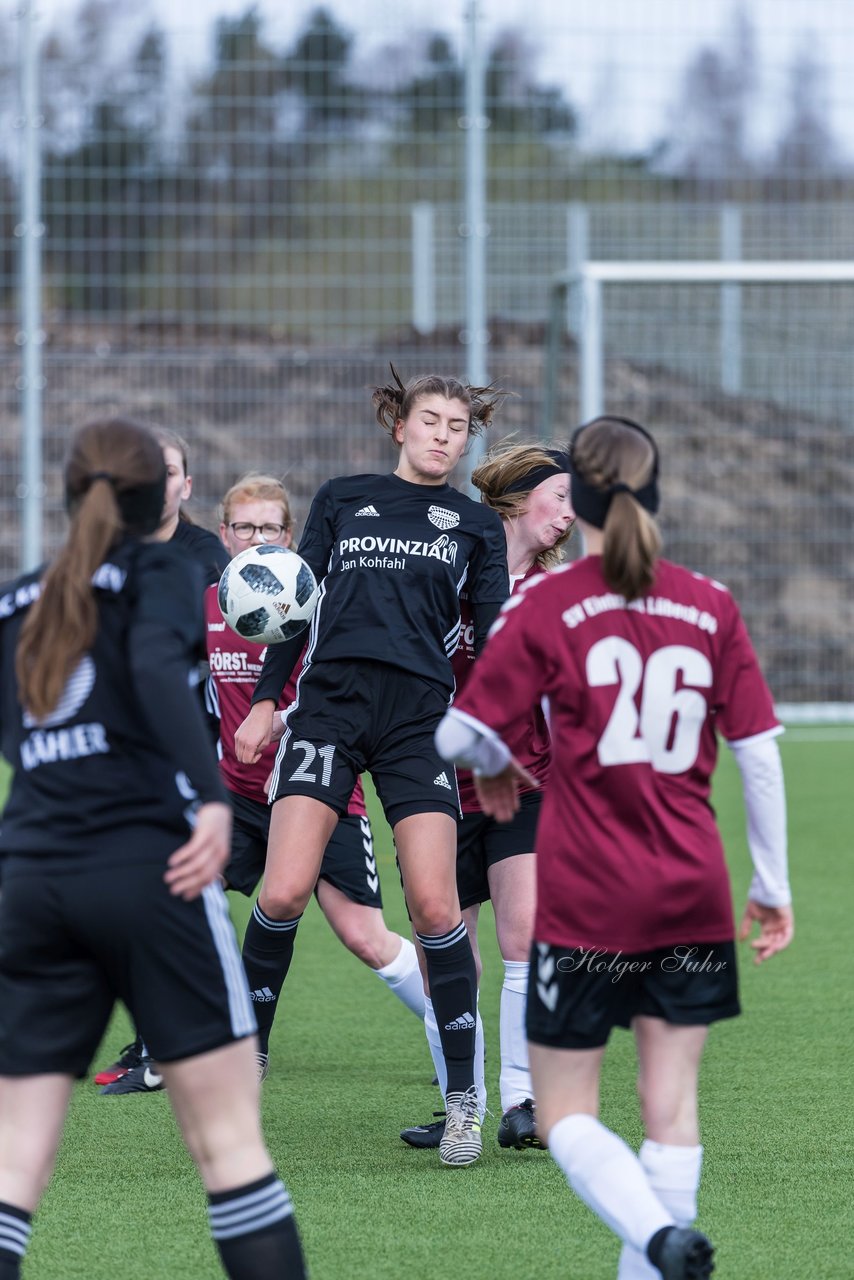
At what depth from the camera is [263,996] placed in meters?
4.63

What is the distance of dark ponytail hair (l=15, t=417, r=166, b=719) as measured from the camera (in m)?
2.70

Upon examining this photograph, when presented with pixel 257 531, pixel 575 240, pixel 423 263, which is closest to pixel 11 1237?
pixel 257 531

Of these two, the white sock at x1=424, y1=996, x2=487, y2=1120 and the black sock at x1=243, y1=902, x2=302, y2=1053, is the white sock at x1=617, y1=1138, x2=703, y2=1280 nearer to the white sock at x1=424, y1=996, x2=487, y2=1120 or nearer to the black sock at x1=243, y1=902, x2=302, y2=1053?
the white sock at x1=424, y1=996, x2=487, y2=1120

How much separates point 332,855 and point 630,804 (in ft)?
7.06

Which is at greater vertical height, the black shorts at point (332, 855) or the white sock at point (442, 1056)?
the black shorts at point (332, 855)

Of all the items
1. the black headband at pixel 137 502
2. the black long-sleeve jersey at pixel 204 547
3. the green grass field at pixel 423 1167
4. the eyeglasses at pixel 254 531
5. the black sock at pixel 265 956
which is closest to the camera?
the black headband at pixel 137 502

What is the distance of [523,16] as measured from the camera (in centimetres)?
1262

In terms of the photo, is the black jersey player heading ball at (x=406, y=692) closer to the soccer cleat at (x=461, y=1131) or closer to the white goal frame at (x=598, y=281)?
the soccer cleat at (x=461, y=1131)

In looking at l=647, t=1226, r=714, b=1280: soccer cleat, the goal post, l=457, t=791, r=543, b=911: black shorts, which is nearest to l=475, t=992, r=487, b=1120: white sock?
l=457, t=791, r=543, b=911: black shorts

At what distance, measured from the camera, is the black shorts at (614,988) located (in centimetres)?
294

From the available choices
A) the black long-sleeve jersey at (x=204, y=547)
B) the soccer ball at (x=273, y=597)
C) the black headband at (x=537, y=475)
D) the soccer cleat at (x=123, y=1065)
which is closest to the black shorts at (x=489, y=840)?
the soccer ball at (x=273, y=597)

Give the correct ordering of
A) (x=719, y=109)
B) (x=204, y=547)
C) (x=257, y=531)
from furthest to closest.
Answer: (x=719, y=109), (x=257, y=531), (x=204, y=547)

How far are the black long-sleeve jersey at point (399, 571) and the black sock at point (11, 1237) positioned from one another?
1.76 m

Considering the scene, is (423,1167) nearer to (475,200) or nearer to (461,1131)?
(461,1131)
